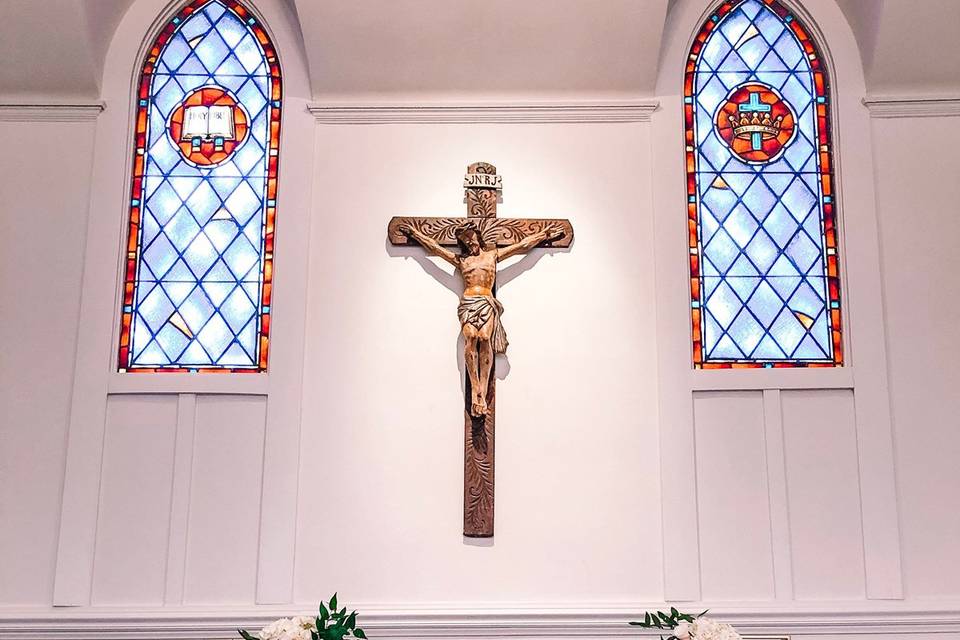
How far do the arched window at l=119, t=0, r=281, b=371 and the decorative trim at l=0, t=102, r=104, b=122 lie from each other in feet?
0.72

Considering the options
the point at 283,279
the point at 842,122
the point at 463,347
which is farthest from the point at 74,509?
the point at 842,122

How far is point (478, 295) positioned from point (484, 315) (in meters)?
0.12

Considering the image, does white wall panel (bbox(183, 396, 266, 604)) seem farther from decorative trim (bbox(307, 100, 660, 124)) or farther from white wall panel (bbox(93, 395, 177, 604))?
decorative trim (bbox(307, 100, 660, 124))

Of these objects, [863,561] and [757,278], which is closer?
[863,561]

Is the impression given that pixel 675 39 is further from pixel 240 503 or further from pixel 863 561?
pixel 240 503

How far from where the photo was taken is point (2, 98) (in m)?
4.27

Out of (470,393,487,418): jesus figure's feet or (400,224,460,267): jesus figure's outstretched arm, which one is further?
(400,224,460,267): jesus figure's outstretched arm

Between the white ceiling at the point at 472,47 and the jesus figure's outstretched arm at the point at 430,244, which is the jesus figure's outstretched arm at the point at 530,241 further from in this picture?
the white ceiling at the point at 472,47

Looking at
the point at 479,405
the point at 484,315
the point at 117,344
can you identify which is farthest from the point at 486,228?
the point at 117,344

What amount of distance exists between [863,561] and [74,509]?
338 cm

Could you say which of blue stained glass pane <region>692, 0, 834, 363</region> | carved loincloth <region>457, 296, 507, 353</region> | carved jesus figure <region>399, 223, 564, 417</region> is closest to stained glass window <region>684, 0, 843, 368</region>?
blue stained glass pane <region>692, 0, 834, 363</region>

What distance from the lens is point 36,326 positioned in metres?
4.09

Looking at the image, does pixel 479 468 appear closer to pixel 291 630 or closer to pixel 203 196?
pixel 291 630

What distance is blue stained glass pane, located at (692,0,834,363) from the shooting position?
4148 mm
